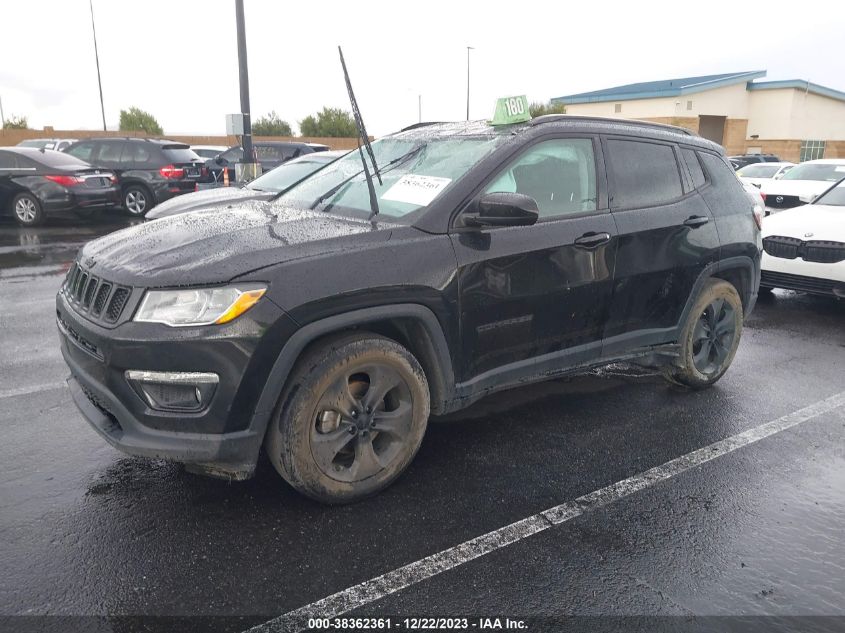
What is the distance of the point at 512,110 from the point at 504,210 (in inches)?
40.3

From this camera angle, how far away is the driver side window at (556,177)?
3.71 meters

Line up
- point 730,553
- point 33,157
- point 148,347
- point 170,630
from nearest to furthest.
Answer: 1. point 170,630
2. point 148,347
3. point 730,553
4. point 33,157

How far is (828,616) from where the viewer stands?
2.60 m

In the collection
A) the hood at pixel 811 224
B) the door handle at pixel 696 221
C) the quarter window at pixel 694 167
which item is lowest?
the hood at pixel 811 224

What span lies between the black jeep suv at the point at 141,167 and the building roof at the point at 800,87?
136 ft

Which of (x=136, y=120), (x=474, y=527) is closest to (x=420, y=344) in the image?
(x=474, y=527)

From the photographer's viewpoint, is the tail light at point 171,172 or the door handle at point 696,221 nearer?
the door handle at point 696,221

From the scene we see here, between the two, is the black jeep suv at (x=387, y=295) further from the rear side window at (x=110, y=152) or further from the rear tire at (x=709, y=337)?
the rear side window at (x=110, y=152)

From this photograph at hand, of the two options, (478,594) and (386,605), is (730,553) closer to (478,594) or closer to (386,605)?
(478,594)

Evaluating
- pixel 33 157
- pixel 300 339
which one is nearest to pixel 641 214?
pixel 300 339

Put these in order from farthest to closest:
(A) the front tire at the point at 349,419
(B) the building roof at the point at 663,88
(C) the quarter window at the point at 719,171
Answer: (B) the building roof at the point at 663,88 → (C) the quarter window at the point at 719,171 → (A) the front tire at the point at 349,419

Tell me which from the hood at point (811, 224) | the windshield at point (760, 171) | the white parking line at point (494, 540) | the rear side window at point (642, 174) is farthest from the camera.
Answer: the windshield at point (760, 171)

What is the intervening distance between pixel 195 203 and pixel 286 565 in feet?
22.1

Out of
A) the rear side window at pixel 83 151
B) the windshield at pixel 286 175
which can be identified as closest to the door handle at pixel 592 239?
the windshield at pixel 286 175
